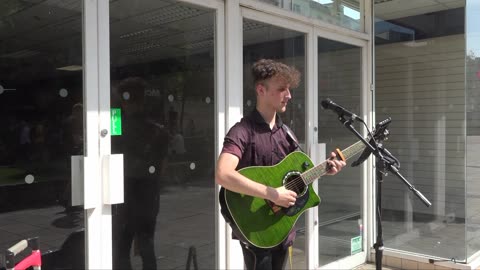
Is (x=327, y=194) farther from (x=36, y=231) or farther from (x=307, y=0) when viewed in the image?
(x=36, y=231)

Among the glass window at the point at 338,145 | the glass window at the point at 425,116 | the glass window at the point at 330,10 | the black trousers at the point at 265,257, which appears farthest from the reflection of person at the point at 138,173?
the glass window at the point at 425,116

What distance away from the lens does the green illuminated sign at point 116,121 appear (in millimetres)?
2736

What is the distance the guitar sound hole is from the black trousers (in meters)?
0.32

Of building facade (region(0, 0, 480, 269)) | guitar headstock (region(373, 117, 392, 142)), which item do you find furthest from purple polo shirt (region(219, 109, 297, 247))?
building facade (region(0, 0, 480, 269))

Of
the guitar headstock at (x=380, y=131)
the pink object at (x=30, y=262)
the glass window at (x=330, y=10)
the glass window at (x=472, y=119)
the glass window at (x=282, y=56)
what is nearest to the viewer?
the pink object at (x=30, y=262)

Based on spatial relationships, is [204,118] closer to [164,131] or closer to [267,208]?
[164,131]

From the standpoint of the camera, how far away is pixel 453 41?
15.1 feet

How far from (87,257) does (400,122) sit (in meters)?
3.69

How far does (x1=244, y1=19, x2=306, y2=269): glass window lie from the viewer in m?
3.53

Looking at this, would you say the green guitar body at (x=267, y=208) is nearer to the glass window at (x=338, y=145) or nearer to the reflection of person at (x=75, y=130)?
the reflection of person at (x=75, y=130)

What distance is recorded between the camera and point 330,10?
4.27 metres

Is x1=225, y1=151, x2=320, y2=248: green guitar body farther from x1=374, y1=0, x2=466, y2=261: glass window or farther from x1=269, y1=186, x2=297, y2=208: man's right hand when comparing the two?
x1=374, y1=0, x2=466, y2=261: glass window

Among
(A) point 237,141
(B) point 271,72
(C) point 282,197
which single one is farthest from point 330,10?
(C) point 282,197

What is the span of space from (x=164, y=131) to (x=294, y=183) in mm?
1141
